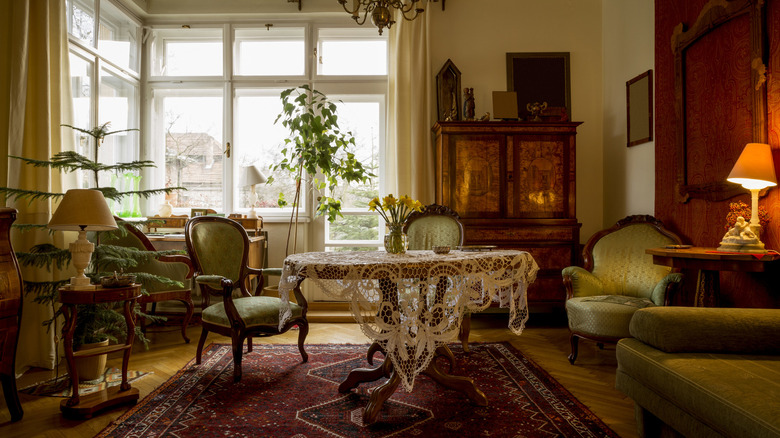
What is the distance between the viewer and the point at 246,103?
516cm

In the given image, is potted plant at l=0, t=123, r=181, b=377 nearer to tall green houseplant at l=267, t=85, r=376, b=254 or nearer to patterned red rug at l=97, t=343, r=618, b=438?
patterned red rug at l=97, t=343, r=618, b=438

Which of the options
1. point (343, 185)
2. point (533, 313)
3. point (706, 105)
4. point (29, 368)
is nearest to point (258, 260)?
point (343, 185)

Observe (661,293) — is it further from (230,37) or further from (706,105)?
(230,37)

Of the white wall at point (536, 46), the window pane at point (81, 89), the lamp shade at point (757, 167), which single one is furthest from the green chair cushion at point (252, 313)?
the white wall at point (536, 46)

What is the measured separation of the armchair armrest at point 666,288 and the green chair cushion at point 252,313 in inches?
89.9

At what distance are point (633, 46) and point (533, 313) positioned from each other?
2638 mm

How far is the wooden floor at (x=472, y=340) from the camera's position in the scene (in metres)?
2.29

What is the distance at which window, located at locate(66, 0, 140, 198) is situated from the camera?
399 centimetres

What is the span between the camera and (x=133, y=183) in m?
4.72

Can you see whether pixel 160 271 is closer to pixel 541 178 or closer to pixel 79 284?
pixel 79 284

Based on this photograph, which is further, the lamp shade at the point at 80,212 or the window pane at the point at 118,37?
the window pane at the point at 118,37

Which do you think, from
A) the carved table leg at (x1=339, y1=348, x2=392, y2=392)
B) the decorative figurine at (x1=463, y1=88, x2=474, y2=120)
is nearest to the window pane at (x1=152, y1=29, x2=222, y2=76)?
the decorative figurine at (x1=463, y1=88, x2=474, y2=120)

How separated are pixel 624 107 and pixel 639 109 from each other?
301mm

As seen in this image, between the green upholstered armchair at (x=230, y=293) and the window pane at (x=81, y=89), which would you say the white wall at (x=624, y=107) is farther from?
the window pane at (x=81, y=89)
